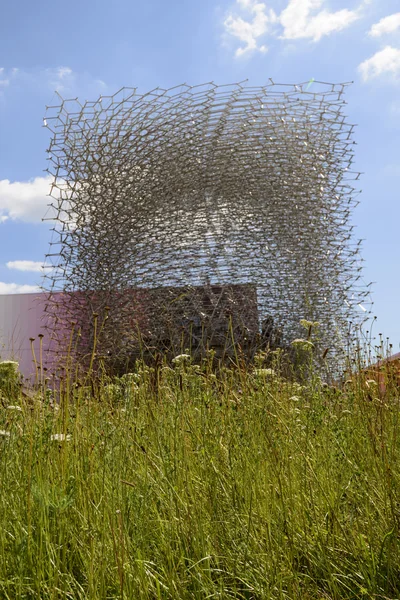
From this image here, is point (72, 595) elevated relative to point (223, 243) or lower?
lower

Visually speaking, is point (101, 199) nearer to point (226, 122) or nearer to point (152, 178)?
point (152, 178)

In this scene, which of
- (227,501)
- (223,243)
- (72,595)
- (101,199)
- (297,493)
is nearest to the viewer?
A: (72,595)

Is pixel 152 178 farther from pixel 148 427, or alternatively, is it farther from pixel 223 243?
pixel 148 427

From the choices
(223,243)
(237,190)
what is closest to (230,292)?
(223,243)

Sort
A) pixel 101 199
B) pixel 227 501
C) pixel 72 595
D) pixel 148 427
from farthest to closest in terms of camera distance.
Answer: pixel 101 199 → pixel 148 427 → pixel 227 501 → pixel 72 595

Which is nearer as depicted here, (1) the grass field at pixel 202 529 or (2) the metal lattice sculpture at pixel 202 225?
(1) the grass field at pixel 202 529

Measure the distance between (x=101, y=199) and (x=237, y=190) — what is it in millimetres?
1776

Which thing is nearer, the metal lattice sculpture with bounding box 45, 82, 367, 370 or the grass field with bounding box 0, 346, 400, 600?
the grass field with bounding box 0, 346, 400, 600

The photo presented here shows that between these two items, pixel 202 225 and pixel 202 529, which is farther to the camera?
pixel 202 225

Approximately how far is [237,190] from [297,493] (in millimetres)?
5829

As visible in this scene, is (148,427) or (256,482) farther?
(148,427)

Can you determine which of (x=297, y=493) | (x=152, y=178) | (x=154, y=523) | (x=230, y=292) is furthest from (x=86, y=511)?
(x=152, y=178)

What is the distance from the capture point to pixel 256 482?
191 cm

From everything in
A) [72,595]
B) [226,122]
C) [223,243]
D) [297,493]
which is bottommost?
[72,595]
